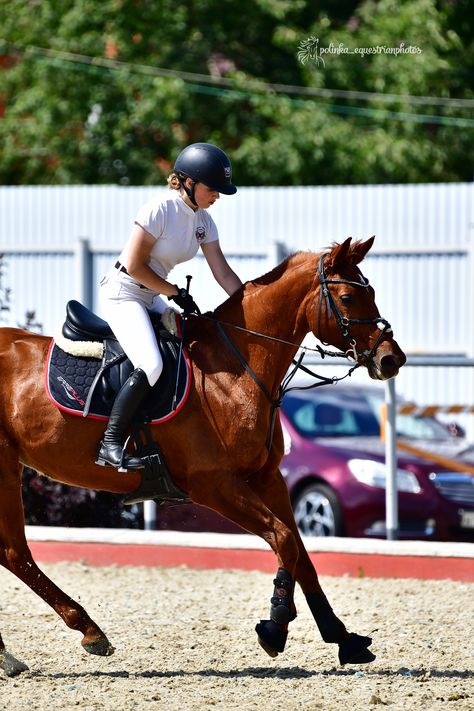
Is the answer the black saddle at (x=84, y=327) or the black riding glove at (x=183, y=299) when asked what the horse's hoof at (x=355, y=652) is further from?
the black saddle at (x=84, y=327)

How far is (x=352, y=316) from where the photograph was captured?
21.8 ft

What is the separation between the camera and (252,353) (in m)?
6.92

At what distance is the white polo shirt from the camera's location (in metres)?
6.82

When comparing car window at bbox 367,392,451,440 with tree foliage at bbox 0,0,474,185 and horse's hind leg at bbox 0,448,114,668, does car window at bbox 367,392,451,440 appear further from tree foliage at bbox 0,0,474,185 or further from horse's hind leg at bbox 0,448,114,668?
tree foliage at bbox 0,0,474,185

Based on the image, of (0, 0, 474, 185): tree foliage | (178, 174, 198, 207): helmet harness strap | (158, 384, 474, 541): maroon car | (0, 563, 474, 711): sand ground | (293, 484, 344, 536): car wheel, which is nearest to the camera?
(0, 563, 474, 711): sand ground

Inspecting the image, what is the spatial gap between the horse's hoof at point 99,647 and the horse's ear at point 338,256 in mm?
2437

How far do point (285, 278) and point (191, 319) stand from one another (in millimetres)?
626

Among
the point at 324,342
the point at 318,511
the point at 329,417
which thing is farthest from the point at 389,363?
the point at 329,417

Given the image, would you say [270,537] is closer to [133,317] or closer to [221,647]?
[221,647]

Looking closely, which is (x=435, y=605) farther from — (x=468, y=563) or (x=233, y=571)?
(x=233, y=571)

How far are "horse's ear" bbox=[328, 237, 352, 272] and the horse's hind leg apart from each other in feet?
7.14

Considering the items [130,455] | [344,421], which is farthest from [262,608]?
[344,421]

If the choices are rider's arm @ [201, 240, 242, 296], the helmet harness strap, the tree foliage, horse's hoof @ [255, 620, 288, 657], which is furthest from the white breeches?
the tree foliage

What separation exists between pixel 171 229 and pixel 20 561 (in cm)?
209
